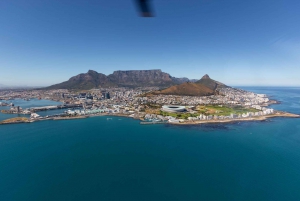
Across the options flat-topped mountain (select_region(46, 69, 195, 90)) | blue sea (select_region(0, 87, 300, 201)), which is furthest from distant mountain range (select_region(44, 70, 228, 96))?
blue sea (select_region(0, 87, 300, 201))

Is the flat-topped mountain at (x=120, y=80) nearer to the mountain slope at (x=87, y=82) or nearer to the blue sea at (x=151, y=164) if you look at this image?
the mountain slope at (x=87, y=82)

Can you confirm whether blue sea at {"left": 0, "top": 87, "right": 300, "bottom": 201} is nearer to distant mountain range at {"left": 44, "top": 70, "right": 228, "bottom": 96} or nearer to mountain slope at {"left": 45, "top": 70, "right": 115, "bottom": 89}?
distant mountain range at {"left": 44, "top": 70, "right": 228, "bottom": 96}

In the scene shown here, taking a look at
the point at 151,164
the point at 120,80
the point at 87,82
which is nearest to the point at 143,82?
the point at 120,80

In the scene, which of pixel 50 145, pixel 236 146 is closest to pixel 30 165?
pixel 50 145

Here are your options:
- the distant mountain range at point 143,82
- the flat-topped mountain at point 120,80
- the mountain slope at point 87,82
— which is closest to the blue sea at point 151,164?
the distant mountain range at point 143,82

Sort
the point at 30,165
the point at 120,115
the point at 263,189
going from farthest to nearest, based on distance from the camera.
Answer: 1. the point at 120,115
2. the point at 30,165
3. the point at 263,189

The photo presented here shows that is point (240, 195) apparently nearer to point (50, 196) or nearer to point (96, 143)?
point (50, 196)

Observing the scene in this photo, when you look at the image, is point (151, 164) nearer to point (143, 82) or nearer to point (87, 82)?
point (87, 82)
